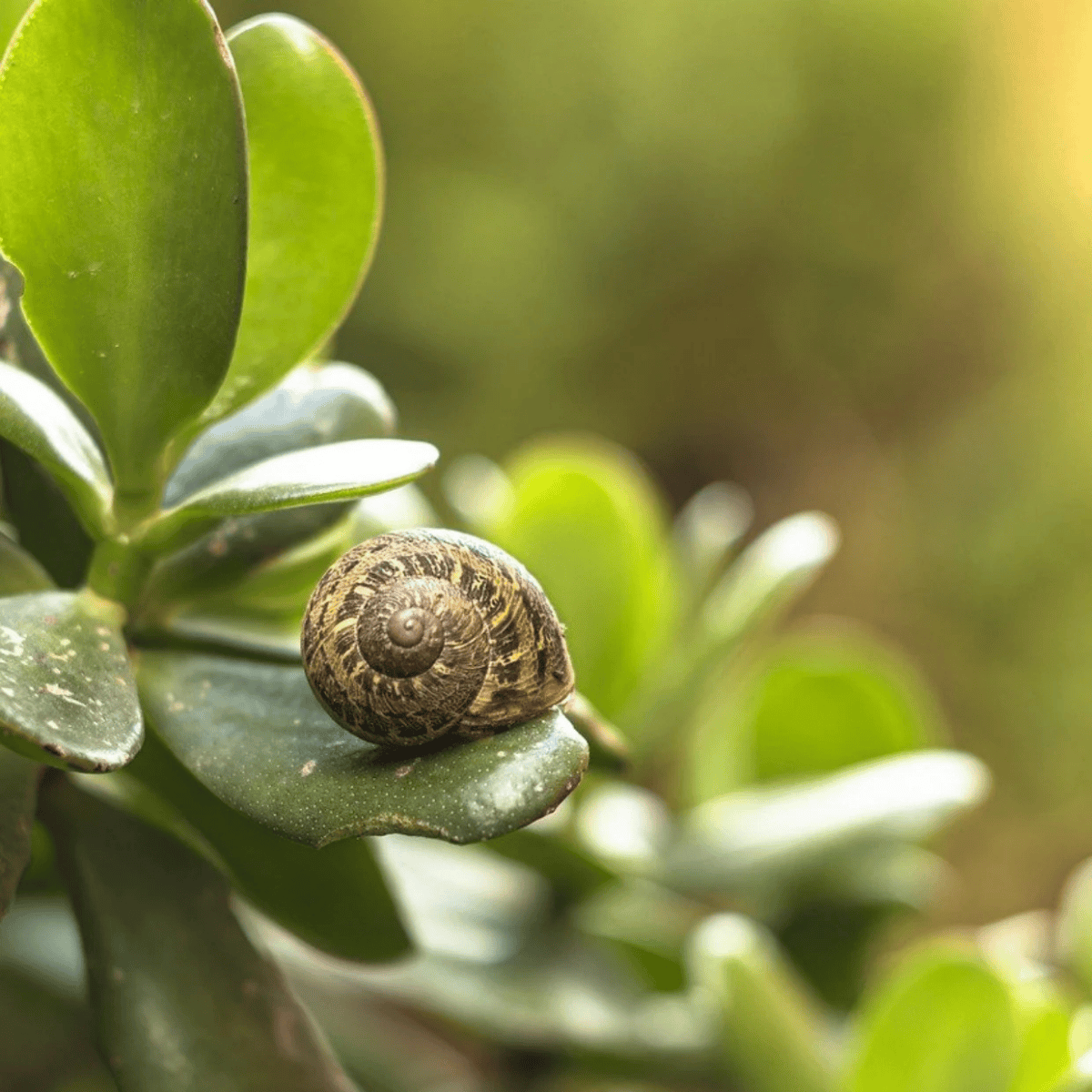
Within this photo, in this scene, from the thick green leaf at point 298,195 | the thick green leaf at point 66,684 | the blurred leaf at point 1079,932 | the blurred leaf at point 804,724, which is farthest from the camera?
the blurred leaf at point 804,724

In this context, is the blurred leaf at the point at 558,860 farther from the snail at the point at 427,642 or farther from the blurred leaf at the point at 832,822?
the snail at the point at 427,642

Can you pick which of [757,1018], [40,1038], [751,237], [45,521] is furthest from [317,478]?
[751,237]

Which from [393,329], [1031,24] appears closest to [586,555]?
[393,329]

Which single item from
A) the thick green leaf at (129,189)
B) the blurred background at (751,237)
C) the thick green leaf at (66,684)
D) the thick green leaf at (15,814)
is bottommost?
the blurred background at (751,237)

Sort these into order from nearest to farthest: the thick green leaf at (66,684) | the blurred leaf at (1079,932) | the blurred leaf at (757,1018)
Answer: the thick green leaf at (66,684)
the blurred leaf at (757,1018)
the blurred leaf at (1079,932)

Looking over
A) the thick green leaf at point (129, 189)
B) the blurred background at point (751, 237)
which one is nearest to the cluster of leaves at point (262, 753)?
the thick green leaf at point (129, 189)

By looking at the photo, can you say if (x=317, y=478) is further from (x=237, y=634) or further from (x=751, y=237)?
(x=751, y=237)

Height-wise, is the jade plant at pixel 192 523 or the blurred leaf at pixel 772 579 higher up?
the jade plant at pixel 192 523
